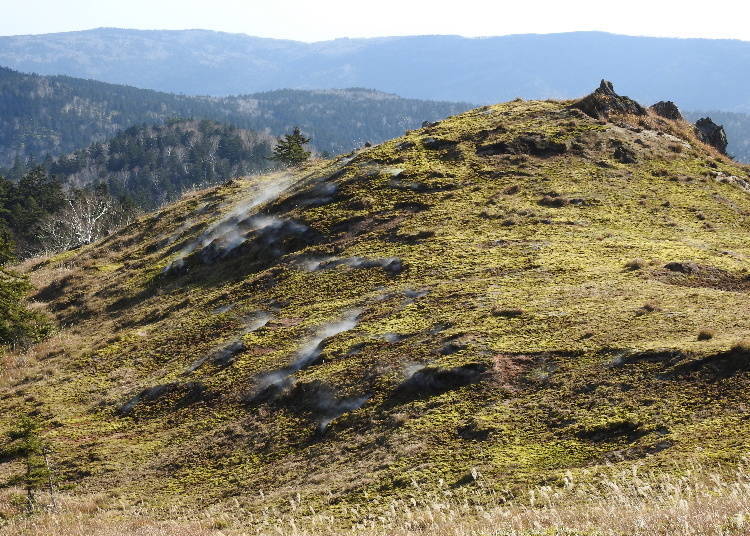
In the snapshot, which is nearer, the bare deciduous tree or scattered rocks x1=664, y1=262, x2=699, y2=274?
scattered rocks x1=664, y1=262, x2=699, y2=274

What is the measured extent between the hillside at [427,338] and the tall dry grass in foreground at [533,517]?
246 millimetres

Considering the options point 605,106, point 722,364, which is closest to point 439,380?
point 722,364

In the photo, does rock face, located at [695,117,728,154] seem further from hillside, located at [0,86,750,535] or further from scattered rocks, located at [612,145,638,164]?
scattered rocks, located at [612,145,638,164]

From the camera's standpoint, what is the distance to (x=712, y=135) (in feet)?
161

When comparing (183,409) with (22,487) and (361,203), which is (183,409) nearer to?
(22,487)

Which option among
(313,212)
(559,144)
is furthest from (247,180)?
(559,144)

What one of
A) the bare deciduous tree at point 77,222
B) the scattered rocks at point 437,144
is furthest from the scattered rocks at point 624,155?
the bare deciduous tree at point 77,222

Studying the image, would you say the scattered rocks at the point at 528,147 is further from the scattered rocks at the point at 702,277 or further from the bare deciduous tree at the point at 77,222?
the bare deciduous tree at the point at 77,222

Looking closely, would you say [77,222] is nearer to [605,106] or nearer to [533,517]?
[605,106]

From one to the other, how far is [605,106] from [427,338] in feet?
103

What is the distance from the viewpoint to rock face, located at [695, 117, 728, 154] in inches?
1914

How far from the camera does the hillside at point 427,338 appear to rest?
15391 millimetres

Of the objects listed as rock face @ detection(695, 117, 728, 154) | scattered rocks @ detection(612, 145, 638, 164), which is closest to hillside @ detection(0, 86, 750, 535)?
scattered rocks @ detection(612, 145, 638, 164)

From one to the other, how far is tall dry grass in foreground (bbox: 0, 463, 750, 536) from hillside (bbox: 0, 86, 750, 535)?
25 cm
